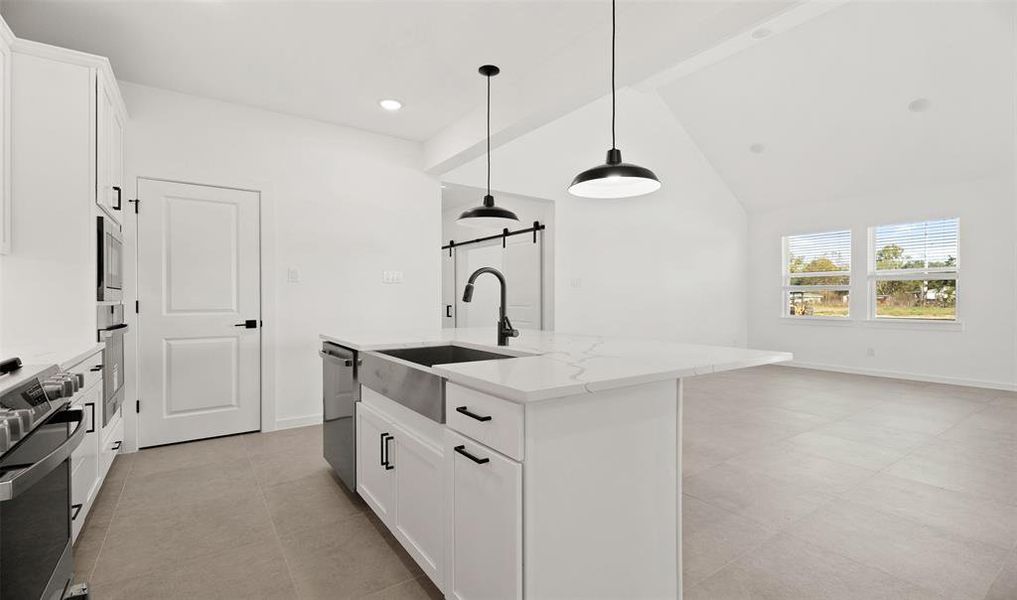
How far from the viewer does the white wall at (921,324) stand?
567cm

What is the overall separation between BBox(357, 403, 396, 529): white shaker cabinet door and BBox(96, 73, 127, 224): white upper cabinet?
→ 1.81 metres

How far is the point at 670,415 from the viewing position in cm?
159

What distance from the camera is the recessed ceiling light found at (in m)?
5.36

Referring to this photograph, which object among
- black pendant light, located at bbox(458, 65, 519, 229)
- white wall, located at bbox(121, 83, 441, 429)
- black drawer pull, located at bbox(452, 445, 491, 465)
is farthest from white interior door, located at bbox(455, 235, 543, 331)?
black drawer pull, located at bbox(452, 445, 491, 465)

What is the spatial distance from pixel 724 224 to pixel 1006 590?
256 inches

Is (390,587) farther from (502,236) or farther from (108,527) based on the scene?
(502,236)

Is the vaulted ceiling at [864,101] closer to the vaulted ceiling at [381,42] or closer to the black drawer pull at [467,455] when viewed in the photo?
the vaulted ceiling at [381,42]

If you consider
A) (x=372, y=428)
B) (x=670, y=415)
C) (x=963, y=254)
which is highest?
(x=963, y=254)

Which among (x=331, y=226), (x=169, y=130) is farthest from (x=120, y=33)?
(x=331, y=226)

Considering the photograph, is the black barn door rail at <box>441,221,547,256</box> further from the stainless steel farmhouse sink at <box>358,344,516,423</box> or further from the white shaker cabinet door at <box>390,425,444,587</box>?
the white shaker cabinet door at <box>390,425,444,587</box>

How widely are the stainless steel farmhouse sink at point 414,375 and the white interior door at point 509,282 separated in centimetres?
273

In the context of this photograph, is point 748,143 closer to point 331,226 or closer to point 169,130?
point 331,226

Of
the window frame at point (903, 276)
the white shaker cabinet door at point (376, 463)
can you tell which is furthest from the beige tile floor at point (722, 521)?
the window frame at point (903, 276)

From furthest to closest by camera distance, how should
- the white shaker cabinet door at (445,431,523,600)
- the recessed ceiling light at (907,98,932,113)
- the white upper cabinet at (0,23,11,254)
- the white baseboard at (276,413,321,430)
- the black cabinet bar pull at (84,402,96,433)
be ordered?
the recessed ceiling light at (907,98,932,113) → the white baseboard at (276,413,321,430) → the white upper cabinet at (0,23,11,254) → the black cabinet bar pull at (84,402,96,433) → the white shaker cabinet door at (445,431,523,600)
